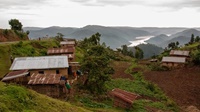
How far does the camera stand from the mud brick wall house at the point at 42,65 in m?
28.2

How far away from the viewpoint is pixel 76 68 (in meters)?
34.9

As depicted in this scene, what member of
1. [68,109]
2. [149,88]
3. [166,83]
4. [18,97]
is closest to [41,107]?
[18,97]

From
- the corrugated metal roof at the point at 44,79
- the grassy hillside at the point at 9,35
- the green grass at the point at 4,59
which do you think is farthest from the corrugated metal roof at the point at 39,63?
the grassy hillside at the point at 9,35

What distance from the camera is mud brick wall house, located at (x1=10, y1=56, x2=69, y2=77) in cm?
2820

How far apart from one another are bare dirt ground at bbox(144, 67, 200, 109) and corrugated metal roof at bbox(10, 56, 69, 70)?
1576cm

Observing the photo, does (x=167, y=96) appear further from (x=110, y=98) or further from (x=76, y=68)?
(x=76, y=68)

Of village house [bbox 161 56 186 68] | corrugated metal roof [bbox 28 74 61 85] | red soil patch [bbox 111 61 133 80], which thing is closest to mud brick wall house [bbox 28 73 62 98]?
corrugated metal roof [bbox 28 74 61 85]

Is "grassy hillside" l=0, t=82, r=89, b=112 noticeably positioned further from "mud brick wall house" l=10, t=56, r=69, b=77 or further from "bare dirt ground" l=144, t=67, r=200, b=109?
"bare dirt ground" l=144, t=67, r=200, b=109

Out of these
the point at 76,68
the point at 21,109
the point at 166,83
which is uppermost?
the point at 21,109

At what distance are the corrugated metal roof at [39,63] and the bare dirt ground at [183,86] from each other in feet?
51.7

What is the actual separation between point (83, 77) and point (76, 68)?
7.55 feet

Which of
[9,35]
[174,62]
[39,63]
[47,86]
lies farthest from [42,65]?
[174,62]

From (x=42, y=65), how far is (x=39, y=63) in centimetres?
69

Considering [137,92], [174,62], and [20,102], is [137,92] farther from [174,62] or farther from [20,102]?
[174,62]
